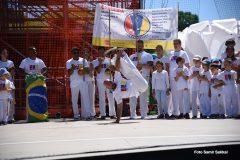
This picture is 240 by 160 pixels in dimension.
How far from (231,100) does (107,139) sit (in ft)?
19.3

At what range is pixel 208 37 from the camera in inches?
1142

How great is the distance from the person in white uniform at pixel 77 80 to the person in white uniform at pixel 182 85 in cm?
259

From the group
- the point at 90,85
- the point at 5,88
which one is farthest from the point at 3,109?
the point at 90,85

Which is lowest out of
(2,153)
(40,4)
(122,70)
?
(2,153)

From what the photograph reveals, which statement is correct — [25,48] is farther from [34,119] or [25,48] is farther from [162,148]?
[162,148]

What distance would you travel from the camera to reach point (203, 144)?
8.70m

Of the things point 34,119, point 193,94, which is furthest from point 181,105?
point 34,119

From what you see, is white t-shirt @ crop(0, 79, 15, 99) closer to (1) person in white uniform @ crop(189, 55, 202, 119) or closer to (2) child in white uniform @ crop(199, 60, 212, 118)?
(1) person in white uniform @ crop(189, 55, 202, 119)

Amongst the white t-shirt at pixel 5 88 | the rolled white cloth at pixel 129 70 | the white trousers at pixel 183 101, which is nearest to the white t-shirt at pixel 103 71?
the rolled white cloth at pixel 129 70

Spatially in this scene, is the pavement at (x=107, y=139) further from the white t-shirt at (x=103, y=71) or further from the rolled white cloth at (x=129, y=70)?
the white t-shirt at (x=103, y=71)

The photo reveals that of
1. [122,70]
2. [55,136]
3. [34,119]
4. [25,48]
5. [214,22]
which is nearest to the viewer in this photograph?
[55,136]

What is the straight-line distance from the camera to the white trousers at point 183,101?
49.5 feet

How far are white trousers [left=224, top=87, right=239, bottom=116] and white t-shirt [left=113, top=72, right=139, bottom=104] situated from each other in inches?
106

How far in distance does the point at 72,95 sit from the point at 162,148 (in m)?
7.39
